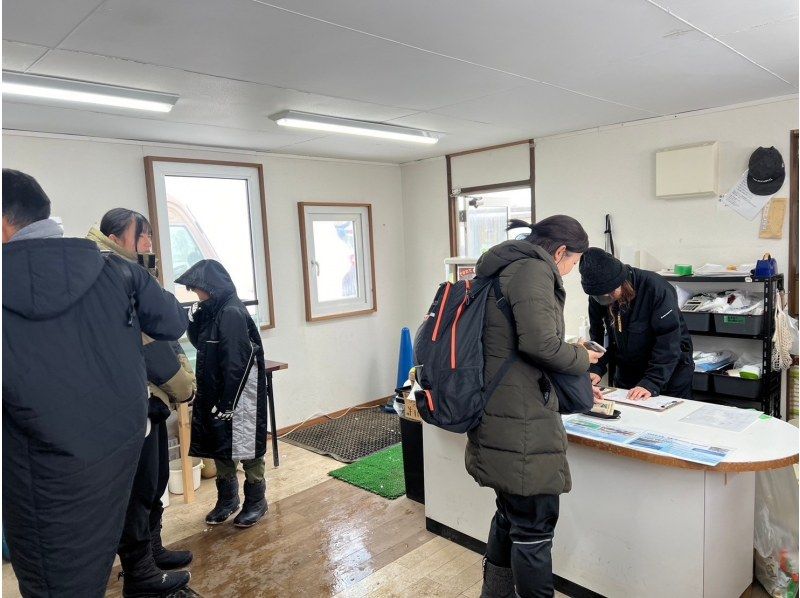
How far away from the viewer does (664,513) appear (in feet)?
6.65

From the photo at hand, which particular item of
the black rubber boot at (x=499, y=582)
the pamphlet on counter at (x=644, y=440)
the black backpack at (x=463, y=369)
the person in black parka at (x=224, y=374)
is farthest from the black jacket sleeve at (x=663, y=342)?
the person in black parka at (x=224, y=374)

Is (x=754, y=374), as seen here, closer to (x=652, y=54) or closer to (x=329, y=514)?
(x=652, y=54)

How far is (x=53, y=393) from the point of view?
4.73 feet

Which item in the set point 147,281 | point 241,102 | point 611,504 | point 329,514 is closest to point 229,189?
point 241,102

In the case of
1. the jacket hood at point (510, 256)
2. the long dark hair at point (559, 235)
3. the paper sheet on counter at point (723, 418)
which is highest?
the long dark hair at point (559, 235)

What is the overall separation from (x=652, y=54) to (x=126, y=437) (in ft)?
8.43

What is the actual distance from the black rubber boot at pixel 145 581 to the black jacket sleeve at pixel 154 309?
112 cm

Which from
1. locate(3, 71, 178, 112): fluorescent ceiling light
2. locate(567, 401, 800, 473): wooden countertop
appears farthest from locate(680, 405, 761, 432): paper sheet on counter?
locate(3, 71, 178, 112): fluorescent ceiling light

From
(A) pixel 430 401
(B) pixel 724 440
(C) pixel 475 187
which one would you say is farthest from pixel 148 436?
(C) pixel 475 187

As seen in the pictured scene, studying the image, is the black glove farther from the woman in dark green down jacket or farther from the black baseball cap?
the black baseball cap

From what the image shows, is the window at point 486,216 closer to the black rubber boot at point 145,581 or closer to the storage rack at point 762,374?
the storage rack at point 762,374

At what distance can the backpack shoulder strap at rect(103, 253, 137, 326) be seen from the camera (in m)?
1.66

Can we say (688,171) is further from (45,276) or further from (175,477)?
(175,477)

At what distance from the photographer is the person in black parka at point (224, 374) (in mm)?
2889
